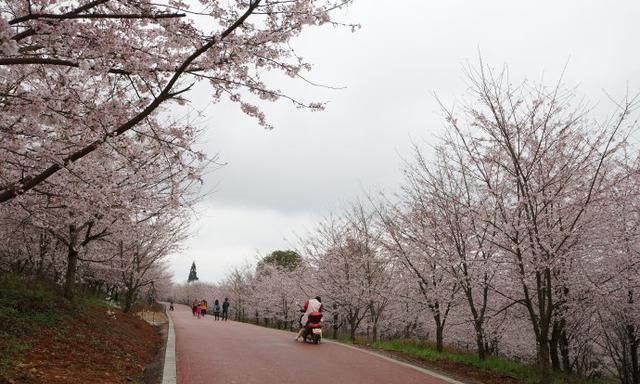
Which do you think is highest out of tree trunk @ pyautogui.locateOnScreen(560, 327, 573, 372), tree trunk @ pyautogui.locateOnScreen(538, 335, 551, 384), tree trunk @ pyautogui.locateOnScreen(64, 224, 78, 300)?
tree trunk @ pyautogui.locateOnScreen(64, 224, 78, 300)

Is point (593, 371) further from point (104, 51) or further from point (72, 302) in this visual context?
point (104, 51)

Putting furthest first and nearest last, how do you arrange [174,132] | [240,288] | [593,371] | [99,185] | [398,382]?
[240,288] < [593,371] < [398,382] < [99,185] < [174,132]

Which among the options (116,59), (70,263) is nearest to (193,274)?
(70,263)

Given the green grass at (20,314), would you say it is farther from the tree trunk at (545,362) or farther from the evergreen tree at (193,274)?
the evergreen tree at (193,274)

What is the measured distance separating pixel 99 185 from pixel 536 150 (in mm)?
7768

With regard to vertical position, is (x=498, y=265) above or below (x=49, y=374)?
above

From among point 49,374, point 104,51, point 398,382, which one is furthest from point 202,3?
point 398,382

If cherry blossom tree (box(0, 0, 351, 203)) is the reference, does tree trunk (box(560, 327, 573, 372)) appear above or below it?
below

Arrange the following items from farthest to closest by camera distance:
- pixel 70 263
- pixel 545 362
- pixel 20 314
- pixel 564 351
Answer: pixel 70 263
pixel 564 351
pixel 20 314
pixel 545 362

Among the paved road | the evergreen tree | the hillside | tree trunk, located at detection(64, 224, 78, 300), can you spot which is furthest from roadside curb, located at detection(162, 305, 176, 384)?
the evergreen tree

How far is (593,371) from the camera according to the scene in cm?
2055

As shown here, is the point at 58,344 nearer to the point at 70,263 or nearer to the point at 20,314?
the point at 20,314

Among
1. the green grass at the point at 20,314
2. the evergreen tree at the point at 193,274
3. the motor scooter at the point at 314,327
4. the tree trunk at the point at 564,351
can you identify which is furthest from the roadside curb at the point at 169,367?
the evergreen tree at the point at 193,274

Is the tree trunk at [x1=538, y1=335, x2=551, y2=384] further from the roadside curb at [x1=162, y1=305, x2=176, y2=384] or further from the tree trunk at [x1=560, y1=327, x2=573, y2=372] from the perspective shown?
the roadside curb at [x1=162, y1=305, x2=176, y2=384]
